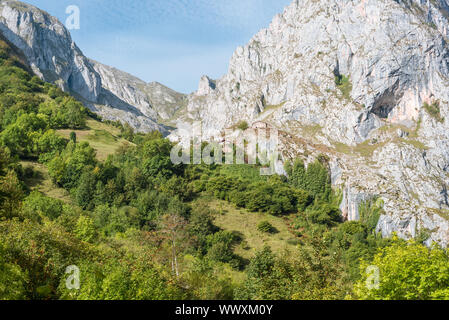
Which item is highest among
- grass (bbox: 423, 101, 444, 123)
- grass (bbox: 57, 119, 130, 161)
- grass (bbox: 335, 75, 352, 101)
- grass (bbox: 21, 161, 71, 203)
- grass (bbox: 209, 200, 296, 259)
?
grass (bbox: 335, 75, 352, 101)

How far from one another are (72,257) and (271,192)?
55937mm

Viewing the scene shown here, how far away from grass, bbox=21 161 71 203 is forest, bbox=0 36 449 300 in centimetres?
34

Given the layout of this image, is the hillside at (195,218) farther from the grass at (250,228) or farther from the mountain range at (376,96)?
the mountain range at (376,96)

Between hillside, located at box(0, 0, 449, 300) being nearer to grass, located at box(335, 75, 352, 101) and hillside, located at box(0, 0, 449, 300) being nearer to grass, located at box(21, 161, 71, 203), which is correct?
grass, located at box(21, 161, 71, 203)

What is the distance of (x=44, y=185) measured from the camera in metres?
Answer: 59.4

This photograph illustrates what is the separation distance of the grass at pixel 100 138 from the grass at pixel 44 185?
542 inches

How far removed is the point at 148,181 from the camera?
68.8 m

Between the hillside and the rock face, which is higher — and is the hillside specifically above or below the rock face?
below

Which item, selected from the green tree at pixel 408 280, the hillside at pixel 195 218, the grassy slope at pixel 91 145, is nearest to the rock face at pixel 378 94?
the hillside at pixel 195 218

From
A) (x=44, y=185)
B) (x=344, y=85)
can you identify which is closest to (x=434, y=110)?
(x=344, y=85)

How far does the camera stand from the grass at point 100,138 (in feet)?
266

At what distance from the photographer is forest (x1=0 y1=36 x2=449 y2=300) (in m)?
19.3

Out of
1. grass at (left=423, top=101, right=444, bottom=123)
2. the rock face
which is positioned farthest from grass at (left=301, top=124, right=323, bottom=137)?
grass at (left=423, top=101, right=444, bottom=123)

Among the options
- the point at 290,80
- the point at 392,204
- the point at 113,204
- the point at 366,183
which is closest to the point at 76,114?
the point at 113,204
